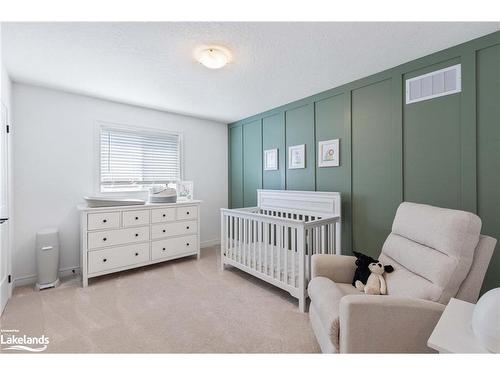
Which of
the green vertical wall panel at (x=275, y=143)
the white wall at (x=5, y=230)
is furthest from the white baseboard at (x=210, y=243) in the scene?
the white wall at (x=5, y=230)

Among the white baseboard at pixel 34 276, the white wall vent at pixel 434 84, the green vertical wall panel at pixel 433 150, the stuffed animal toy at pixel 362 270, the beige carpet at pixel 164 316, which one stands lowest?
the beige carpet at pixel 164 316

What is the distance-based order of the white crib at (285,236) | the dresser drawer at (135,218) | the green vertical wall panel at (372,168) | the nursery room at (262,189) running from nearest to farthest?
the nursery room at (262,189) < the white crib at (285,236) < the green vertical wall panel at (372,168) < the dresser drawer at (135,218)

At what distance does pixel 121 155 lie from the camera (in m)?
3.32

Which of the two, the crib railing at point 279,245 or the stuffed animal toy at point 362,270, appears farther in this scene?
the crib railing at point 279,245

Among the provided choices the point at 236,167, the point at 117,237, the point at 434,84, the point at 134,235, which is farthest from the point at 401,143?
the point at 117,237

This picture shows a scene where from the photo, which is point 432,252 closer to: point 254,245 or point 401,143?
point 401,143

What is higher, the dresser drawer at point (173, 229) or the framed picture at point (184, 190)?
the framed picture at point (184, 190)

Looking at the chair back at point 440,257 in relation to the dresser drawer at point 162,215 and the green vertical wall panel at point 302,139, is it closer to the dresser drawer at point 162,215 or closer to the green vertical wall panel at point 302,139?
the green vertical wall panel at point 302,139

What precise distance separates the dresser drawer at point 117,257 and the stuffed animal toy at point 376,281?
8.30ft

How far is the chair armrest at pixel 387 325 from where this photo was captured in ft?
3.93

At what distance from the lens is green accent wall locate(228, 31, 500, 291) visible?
1.80 m
